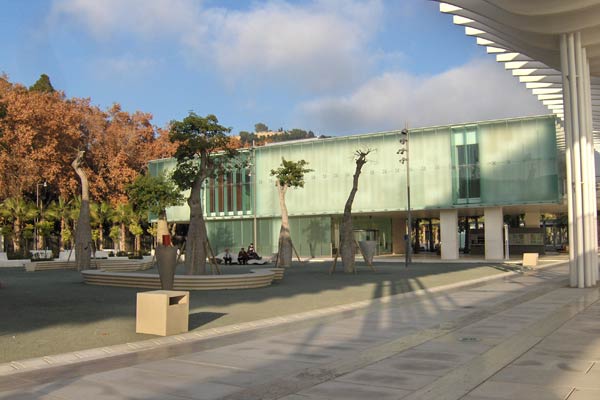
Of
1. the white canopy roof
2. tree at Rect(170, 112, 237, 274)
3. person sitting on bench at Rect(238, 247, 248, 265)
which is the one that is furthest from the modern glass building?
tree at Rect(170, 112, 237, 274)

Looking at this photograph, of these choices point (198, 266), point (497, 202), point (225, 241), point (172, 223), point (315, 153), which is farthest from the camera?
point (172, 223)

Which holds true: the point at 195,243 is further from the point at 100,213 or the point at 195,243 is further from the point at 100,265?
the point at 100,213

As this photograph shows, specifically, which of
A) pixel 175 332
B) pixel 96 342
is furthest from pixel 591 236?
pixel 96 342

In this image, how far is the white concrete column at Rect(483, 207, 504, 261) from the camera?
130 feet

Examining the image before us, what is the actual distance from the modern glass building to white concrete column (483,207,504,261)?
66 mm

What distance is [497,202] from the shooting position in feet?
129

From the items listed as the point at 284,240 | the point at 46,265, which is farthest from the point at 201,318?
the point at 46,265

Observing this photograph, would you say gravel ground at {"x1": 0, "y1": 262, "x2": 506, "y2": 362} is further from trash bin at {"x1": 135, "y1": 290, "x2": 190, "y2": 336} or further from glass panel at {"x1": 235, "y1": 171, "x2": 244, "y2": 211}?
glass panel at {"x1": 235, "y1": 171, "x2": 244, "y2": 211}

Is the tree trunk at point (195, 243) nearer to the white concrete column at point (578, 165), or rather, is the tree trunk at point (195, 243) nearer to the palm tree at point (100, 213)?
the white concrete column at point (578, 165)

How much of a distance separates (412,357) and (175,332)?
4.27 meters

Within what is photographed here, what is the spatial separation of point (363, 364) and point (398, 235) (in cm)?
4929

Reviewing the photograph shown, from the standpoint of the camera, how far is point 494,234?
3988 cm

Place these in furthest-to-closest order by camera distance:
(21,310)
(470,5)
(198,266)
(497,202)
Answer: (497,202)
(198,266)
(470,5)
(21,310)

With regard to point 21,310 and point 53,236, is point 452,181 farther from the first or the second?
point 53,236
